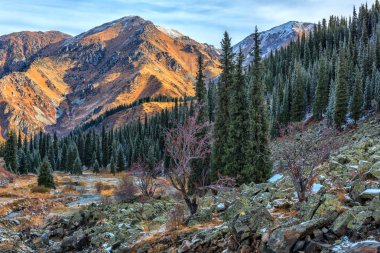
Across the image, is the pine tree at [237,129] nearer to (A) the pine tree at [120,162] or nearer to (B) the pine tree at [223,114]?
(B) the pine tree at [223,114]

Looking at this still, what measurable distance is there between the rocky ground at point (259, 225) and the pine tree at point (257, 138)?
34.1 feet

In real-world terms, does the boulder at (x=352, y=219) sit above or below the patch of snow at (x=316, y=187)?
above

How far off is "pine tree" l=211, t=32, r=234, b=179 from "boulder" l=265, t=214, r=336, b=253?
25.7 metres

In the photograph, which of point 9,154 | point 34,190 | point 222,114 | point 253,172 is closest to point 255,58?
point 222,114

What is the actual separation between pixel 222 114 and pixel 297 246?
96.1 feet

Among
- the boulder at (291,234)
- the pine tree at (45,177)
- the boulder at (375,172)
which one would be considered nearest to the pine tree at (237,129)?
the boulder at (375,172)

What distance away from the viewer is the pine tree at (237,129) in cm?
3681

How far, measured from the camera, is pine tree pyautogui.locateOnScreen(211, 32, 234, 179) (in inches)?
1521

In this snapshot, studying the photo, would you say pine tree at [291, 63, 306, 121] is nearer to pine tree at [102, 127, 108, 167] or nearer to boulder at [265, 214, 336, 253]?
pine tree at [102, 127, 108, 167]

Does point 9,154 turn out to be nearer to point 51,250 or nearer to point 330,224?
point 51,250

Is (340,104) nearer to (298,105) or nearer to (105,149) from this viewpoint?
(298,105)

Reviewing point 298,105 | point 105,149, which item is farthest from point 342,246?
point 105,149

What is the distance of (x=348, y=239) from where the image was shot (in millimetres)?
10539

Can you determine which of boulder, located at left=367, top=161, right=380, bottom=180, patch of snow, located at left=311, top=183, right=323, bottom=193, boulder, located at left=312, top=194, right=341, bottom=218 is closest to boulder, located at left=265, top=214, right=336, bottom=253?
boulder, located at left=312, top=194, right=341, bottom=218
